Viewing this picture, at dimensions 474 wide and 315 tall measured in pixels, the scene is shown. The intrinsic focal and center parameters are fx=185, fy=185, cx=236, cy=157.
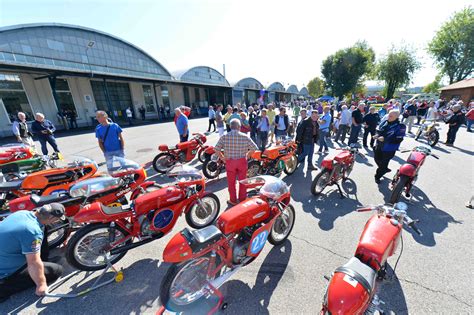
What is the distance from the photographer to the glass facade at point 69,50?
13789 mm

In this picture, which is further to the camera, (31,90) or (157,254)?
(31,90)

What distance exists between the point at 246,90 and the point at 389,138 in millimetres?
40211

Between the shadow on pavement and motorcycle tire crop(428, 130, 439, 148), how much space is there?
1045 centimetres

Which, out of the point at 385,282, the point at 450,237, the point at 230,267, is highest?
the point at 230,267

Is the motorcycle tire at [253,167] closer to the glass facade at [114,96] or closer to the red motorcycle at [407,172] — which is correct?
the red motorcycle at [407,172]

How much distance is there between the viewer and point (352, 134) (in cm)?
795

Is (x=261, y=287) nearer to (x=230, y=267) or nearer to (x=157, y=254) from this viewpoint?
(x=230, y=267)

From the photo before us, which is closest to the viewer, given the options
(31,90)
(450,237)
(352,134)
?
(450,237)

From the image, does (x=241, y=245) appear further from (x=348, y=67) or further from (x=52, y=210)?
(x=348, y=67)

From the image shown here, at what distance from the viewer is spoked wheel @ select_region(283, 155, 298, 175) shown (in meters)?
5.52

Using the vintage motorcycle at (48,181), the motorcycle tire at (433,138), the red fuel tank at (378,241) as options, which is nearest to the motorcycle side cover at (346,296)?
the red fuel tank at (378,241)

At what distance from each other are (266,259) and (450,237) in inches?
120

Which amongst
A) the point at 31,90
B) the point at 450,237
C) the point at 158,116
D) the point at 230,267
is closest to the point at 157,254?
the point at 230,267

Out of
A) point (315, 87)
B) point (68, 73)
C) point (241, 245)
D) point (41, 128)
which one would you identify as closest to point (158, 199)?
point (241, 245)
